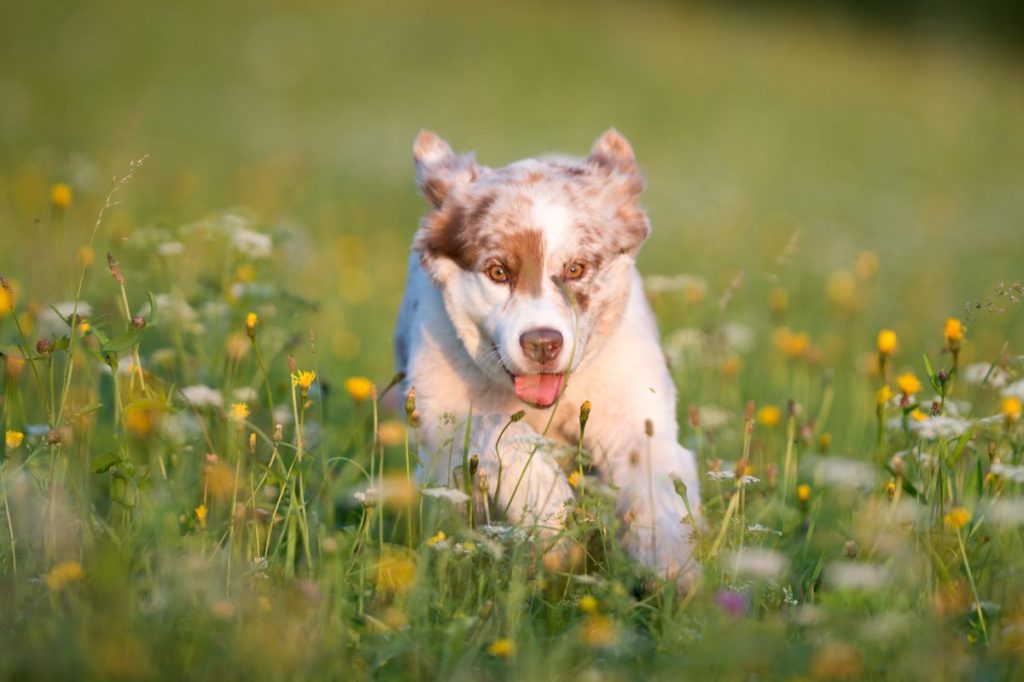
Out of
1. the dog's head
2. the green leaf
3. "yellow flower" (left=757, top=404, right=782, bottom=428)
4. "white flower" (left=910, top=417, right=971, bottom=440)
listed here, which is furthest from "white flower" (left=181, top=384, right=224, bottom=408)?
"white flower" (left=910, top=417, right=971, bottom=440)

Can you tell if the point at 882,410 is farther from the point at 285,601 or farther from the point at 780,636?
the point at 285,601

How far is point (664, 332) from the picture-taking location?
6.28 meters

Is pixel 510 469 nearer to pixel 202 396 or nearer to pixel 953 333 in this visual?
pixel 202 396

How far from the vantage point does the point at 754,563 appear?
2877 mm

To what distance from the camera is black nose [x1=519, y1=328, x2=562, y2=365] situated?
388cm

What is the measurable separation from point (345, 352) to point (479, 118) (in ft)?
40.1

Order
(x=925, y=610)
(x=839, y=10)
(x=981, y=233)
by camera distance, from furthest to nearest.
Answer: (x=839, y=10), (x=981, y=233), (x=925, y=610)

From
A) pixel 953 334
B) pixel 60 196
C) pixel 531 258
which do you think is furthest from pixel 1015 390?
pixel 60 196

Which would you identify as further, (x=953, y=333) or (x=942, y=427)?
(x=953, y=333)

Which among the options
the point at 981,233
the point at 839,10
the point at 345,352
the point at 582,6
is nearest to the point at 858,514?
the point at 345,352

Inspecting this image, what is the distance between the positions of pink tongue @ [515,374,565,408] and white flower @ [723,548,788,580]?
3.52 feet

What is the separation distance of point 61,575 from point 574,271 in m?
2.06

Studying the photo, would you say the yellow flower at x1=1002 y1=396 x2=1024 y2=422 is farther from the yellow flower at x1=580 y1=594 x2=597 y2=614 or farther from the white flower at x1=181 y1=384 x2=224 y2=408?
the white flower at x1=181 y1=384 x2=224 y2=408

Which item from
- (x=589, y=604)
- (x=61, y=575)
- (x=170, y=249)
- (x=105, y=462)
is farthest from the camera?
(x=170, y=249)
